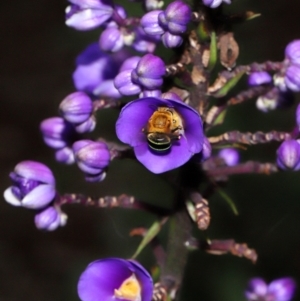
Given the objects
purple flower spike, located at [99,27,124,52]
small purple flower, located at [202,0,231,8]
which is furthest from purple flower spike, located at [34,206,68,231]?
small purple flower, located at [202,0,231,8]

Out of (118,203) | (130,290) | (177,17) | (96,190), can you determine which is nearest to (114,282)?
(130,290)

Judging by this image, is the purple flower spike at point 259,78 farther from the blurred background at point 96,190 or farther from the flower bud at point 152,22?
the blurred background at point 96,190

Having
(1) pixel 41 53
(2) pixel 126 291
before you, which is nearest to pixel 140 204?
(2) pixel 126 291

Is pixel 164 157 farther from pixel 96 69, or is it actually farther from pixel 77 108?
pixel 96 69

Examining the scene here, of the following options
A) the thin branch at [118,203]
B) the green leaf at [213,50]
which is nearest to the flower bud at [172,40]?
the green leaf at [213,50]

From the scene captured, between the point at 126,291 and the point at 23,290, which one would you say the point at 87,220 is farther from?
the point at 126,291

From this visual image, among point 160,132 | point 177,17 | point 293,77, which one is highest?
point 177,17
